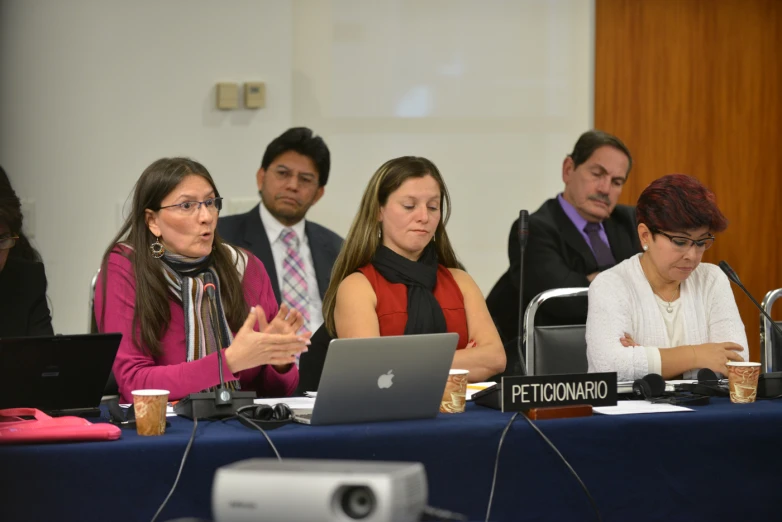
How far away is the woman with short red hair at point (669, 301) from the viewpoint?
103 inches

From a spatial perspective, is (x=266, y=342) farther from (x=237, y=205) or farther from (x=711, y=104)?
(x=711, y=104)

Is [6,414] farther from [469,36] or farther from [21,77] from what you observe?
[469,36]

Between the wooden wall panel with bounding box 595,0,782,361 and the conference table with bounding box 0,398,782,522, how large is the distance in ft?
9.70

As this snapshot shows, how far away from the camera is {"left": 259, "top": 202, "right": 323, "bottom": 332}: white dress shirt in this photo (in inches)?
151

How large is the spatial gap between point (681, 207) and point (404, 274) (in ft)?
2.53

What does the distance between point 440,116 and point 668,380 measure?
7.97ft

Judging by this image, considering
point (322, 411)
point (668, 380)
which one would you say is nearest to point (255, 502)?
point (322, 411)

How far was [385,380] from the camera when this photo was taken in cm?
194

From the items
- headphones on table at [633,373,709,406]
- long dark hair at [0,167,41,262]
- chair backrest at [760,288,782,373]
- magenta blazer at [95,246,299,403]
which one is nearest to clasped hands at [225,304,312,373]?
magenta blazer at [95,246,299,403]

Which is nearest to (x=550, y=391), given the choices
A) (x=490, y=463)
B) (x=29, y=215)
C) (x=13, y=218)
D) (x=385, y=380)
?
(x=490, y=463)

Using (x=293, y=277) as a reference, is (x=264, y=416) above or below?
below

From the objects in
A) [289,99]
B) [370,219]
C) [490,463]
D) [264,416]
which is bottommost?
[490,463]

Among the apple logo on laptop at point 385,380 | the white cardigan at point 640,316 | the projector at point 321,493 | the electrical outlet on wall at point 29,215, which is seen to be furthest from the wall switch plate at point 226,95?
the projector at point 321,493

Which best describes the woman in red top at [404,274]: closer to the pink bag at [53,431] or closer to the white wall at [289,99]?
the pink bag at [53,431]
